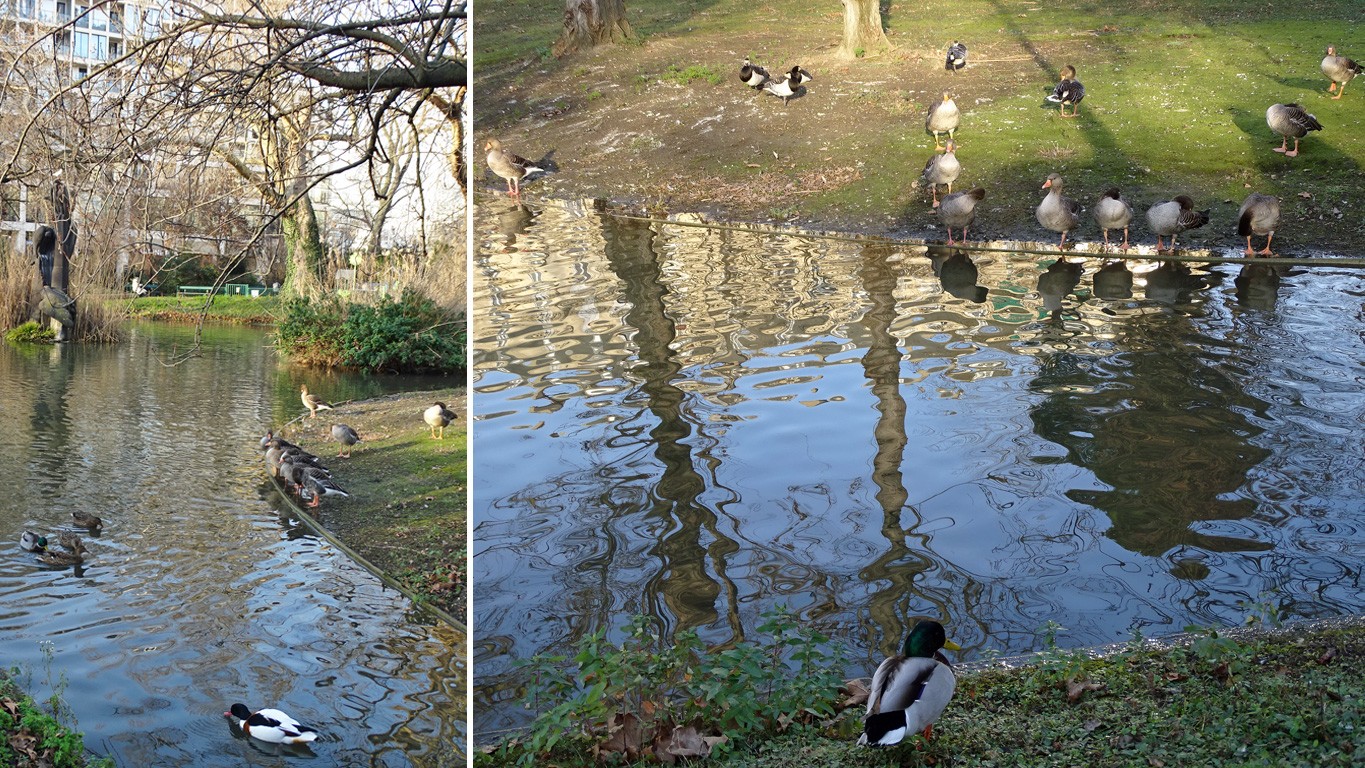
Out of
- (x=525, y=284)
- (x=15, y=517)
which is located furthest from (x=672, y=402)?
(x=15, y=517)

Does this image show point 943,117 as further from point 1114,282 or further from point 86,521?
point 86,521

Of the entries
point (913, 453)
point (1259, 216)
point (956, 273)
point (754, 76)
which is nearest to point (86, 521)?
point (913, 453)

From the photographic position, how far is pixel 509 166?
16719 mm

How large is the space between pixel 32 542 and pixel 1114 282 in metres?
10.3

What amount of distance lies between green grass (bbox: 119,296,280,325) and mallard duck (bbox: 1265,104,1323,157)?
13733mm

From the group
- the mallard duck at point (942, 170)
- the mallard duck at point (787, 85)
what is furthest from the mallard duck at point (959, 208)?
the mallard duck at point (787, 85)

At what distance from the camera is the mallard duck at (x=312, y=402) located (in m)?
4.52

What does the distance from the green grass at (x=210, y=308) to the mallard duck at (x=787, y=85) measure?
607 inches

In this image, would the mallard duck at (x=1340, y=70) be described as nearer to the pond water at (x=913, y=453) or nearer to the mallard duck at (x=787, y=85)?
the pond water at (x=913, y=453)

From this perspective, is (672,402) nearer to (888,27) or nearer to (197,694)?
(197,694)

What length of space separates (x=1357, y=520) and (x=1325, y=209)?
27.0 ft

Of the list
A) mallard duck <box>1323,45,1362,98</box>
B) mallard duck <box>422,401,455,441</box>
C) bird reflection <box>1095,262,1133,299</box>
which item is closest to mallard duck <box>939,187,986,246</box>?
bird reflection <box>1095,262,1133,299</box>

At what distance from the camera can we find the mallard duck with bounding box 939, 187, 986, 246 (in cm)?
1343

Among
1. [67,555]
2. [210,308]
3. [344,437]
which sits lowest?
[67,555]
